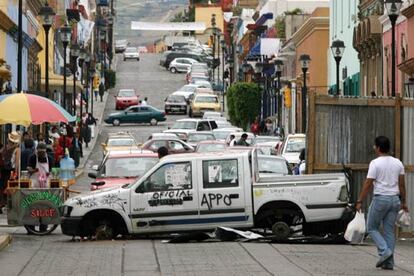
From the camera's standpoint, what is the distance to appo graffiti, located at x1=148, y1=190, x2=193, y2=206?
76.8 ft

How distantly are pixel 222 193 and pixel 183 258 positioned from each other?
3.79 meters

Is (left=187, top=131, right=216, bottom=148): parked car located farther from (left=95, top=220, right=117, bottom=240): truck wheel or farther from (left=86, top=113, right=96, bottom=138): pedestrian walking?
(left=95, top=220, right=117, bottom=240): truck wheel

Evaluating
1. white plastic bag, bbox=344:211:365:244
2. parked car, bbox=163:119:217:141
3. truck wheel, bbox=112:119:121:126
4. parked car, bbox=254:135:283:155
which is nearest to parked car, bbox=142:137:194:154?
parked car, bbox=254:135:283:155

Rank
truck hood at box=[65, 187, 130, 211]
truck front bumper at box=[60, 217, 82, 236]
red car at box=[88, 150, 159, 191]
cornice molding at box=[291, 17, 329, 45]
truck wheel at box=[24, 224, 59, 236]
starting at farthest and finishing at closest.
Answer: cornice molding at box=[291, 17, 329, 45] → red car at box=[88, 150, 159, 191] → truck wheel at box=[24, 224, 59, 236] → truck front bumper at box=[60, 217, 82, 236] → truck hood at box=[65, 187, 130, 211]

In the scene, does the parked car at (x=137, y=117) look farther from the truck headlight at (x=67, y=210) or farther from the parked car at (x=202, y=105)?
the truck headlight at (x=67, y=210)

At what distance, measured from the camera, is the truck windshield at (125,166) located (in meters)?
29.0

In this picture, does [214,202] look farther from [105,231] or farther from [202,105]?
[202,105]

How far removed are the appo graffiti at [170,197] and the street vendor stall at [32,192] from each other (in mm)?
2883

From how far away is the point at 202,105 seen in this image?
291 feet

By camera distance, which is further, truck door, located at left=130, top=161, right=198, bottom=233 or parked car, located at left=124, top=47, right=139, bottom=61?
parked car, located at left=124, top=47, right=139, bottom=61

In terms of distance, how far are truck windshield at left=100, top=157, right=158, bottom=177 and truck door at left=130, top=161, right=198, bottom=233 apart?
5230 mm

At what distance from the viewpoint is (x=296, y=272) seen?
17562mm

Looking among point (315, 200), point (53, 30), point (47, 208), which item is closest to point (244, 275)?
point (315, 200)

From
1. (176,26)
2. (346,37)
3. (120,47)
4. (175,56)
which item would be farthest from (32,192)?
(176,26)
